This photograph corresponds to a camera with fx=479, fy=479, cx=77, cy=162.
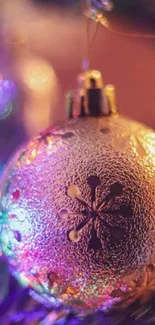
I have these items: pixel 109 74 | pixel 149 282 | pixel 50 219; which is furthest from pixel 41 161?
pixel 109 74

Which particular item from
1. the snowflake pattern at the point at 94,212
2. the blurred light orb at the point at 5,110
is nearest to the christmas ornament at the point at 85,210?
the snowflake pattern at the point at 94,212

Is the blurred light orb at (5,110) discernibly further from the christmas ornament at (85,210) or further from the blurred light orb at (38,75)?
the christmas ornament at (85,210)

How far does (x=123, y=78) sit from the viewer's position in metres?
0.90

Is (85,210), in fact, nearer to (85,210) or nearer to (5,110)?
(85,210)

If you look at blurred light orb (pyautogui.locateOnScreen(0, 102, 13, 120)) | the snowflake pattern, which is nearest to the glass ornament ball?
the snowflake pattern

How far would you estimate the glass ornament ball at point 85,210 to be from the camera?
46 cm

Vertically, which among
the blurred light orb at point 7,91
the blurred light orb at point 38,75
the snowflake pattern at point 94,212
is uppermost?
the blurred light orb at point 38,75

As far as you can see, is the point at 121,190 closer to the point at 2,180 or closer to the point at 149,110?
the point at 2,180

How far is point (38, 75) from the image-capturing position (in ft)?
2.94

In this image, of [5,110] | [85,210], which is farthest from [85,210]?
[5,110]

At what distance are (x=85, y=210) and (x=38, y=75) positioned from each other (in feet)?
1.61

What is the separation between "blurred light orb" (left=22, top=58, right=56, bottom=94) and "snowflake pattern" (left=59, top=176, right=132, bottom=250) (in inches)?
18.7

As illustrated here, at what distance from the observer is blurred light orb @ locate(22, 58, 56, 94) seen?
0.89 metres

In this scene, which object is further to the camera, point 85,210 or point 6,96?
point 6,96
